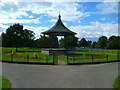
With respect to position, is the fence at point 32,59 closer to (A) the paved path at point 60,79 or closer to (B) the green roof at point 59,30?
(A) the paved path at point 60,79

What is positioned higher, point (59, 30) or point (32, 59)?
point (59, 30)

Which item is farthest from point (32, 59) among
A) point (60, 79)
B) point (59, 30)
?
point (59, 30)

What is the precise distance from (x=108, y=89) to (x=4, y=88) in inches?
187

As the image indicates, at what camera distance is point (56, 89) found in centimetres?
594

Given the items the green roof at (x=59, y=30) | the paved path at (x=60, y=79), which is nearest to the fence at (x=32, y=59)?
the paved path at (x=60, y=79)

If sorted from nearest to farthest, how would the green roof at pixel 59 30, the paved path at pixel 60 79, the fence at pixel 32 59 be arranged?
the paved path at pixel 60 79 < the fence at pixel 32 59 < the green roof at pixel 59 30

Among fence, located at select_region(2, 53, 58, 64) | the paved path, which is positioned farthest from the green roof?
the paved path

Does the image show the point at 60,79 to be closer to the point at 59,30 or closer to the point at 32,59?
the point at 32,59

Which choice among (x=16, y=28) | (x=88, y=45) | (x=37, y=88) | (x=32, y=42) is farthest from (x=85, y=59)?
(x=88, y=45)

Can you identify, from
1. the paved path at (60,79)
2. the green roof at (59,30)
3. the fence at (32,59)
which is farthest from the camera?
the green roof at (59,30)

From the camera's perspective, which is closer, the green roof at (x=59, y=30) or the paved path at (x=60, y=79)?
the paved path at (x=60, y=79)

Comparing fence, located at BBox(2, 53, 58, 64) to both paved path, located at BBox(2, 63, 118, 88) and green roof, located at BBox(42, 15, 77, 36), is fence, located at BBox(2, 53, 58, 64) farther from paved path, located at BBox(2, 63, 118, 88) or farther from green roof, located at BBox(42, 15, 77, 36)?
green roof, located at BBox(42, 15, 77, 36)

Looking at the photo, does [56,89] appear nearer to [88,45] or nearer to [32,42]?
[32,42]

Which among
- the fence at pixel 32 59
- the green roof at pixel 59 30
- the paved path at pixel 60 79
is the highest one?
the green roof at pixel 59 30
